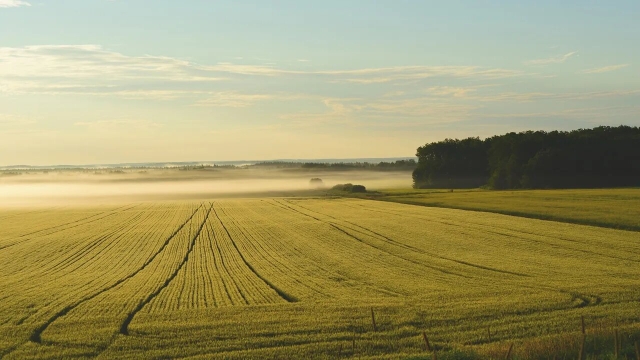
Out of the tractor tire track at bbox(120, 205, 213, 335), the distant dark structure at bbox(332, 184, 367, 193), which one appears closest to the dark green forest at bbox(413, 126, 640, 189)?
the distant dark structure at bbox(332, 184, 367, 193)

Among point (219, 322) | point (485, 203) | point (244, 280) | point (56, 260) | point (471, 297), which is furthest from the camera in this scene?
point (485, 203)

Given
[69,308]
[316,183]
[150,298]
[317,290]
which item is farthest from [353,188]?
[69,308]

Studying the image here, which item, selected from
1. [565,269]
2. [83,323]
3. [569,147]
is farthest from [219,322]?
[569,147]

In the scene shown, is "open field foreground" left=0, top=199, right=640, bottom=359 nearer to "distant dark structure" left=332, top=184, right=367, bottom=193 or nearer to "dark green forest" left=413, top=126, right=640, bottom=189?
"dark green forest" left=413, top=126, right=640, bottom=189

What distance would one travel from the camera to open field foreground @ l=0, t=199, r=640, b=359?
17.4 meters

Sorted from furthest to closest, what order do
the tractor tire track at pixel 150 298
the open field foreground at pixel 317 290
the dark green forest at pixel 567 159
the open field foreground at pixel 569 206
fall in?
the dark green forest at pixel 567 159, the open field foreground at pixel 569 206, the tractor tire track at pixel 150 298, the open field foreground at pixel 317 290

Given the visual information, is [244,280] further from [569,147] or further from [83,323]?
[569,147]

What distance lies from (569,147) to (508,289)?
8154 centimetres

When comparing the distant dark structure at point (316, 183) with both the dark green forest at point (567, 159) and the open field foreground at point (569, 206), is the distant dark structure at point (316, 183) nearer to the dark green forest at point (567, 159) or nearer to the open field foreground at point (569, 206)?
the dark green forest at point (567, 159)

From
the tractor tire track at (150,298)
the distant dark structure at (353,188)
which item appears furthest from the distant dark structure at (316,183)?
the tractor tire track at (150,298)

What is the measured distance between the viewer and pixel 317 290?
25375mm

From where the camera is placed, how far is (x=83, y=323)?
19953mm

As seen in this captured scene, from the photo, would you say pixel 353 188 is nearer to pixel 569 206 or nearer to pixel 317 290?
pixel 569 206

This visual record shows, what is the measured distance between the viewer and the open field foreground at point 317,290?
17.4m
